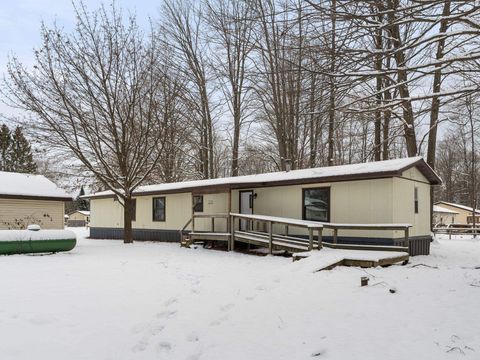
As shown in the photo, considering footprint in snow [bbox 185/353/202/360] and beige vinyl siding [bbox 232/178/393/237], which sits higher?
beige vinyl siding [bbox 232/178/393/237]

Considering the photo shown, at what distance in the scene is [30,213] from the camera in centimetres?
1945

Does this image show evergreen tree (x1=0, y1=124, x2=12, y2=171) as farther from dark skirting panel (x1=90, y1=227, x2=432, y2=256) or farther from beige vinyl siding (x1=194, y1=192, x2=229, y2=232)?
beige vinyl siding (x1=194, y1=192, x2=229, y2=232)

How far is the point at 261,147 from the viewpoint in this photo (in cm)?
3109

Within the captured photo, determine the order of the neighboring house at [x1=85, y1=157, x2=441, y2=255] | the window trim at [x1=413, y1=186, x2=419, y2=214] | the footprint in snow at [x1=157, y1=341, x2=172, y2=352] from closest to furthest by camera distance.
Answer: the footprint in snow at [x1=157, y1=341, x2=172, y2=352], the neighboring house at [x1=85, y1=157, x2=441, y2=255], the window trim at [x1=413, y1=186, x2=419, y2=214]

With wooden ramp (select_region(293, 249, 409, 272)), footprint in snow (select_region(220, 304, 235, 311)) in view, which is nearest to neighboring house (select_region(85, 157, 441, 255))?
wooden ramp (select_region(293, 249, 409, 272))

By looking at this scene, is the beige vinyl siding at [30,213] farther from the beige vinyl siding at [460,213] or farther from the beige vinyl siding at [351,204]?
the beige vinyl siding at [460,213]

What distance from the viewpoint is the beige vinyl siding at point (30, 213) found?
18.6 m

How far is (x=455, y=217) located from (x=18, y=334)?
52461 millimetres

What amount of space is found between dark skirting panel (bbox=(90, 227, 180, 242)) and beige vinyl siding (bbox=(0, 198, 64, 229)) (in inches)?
156

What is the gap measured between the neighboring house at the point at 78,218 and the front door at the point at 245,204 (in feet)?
159

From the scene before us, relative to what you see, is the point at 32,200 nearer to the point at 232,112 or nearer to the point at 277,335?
the point at 232,112

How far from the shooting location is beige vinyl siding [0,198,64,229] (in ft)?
61.1

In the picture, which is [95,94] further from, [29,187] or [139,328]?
[139,328]

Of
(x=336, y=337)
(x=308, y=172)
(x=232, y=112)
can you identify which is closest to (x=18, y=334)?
(x=336, y=337)
